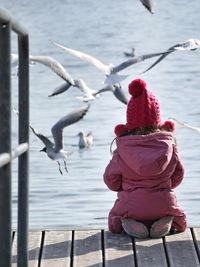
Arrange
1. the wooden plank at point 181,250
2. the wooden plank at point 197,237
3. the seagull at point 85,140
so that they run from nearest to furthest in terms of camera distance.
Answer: the wooden plank at point 181,250 < the wooden plank at point 197,237 < the seagull at point 85,140

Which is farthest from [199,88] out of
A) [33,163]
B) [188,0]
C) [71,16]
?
[188,0]

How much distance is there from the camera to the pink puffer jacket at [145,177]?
5.57m

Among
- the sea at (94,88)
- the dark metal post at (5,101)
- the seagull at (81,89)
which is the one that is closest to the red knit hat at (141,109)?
the sea at (94,88)

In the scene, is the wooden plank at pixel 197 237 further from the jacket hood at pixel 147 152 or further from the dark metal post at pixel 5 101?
the dark metal post at pixel 5 101

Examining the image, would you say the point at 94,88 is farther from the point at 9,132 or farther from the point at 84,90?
the point at 9,132

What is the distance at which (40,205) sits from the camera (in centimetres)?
902

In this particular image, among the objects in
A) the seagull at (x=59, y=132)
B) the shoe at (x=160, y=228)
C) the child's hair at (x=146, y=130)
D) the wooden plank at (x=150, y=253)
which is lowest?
the wooden plank at (x=150, y=253)

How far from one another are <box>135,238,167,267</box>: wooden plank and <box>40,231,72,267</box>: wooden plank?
0.96 ft

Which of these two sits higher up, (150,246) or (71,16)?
(71,16)

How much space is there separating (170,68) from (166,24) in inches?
294

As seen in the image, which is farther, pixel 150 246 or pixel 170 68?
pixel 170 68

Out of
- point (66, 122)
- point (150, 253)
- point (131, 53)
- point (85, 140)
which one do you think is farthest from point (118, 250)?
point (131, 53)

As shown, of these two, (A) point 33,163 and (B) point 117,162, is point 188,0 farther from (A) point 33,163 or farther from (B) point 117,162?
(B) point 117,162

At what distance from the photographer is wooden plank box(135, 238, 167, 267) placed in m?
5.18
